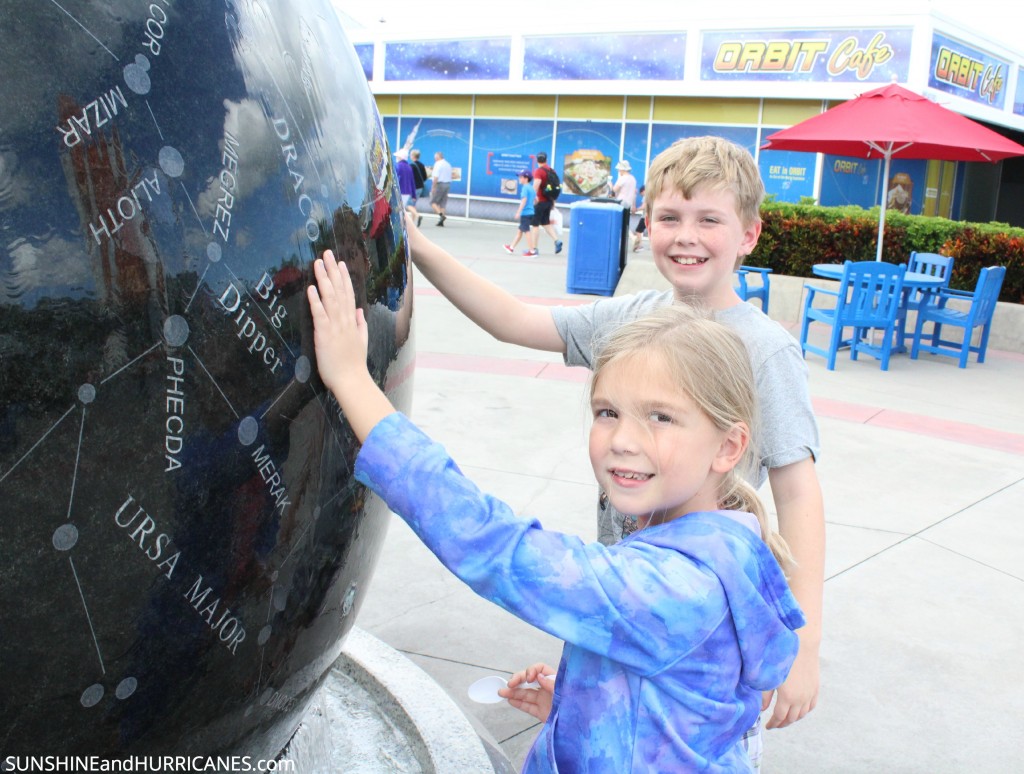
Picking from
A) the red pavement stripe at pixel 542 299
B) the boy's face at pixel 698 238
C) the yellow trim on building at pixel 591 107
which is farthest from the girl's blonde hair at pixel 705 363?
the yellow trim on building at pixel 591 107

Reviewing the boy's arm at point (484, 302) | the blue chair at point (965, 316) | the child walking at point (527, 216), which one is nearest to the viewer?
the boy's arm at point (484, 302)

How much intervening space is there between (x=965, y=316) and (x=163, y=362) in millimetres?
9383

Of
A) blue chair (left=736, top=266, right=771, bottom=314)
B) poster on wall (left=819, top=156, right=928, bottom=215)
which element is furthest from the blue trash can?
poster on wall (left=819, top=156, right=928, bottom=215)

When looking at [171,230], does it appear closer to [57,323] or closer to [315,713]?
[57,323]

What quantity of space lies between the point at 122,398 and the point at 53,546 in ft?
0.71

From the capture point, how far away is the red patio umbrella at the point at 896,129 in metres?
9.60

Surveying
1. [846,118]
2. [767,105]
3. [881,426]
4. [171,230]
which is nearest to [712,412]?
[171,230]

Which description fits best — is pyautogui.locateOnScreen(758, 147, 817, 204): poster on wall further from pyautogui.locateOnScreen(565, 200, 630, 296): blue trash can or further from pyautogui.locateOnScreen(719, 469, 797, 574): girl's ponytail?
pyautogui.locateOnScreen(719, 469, 797, 574): girl's ponytail

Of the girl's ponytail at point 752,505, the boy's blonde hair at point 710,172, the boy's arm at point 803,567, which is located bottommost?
the boy's arm at point 803,567

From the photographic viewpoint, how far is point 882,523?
17.0 ft

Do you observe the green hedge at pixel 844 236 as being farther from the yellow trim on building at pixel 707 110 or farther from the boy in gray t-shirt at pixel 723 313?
the yellow trim on building at pixel 707 110

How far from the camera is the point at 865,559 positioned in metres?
4.71

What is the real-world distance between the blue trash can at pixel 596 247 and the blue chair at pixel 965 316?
149 inches

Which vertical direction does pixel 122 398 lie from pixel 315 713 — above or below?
above
